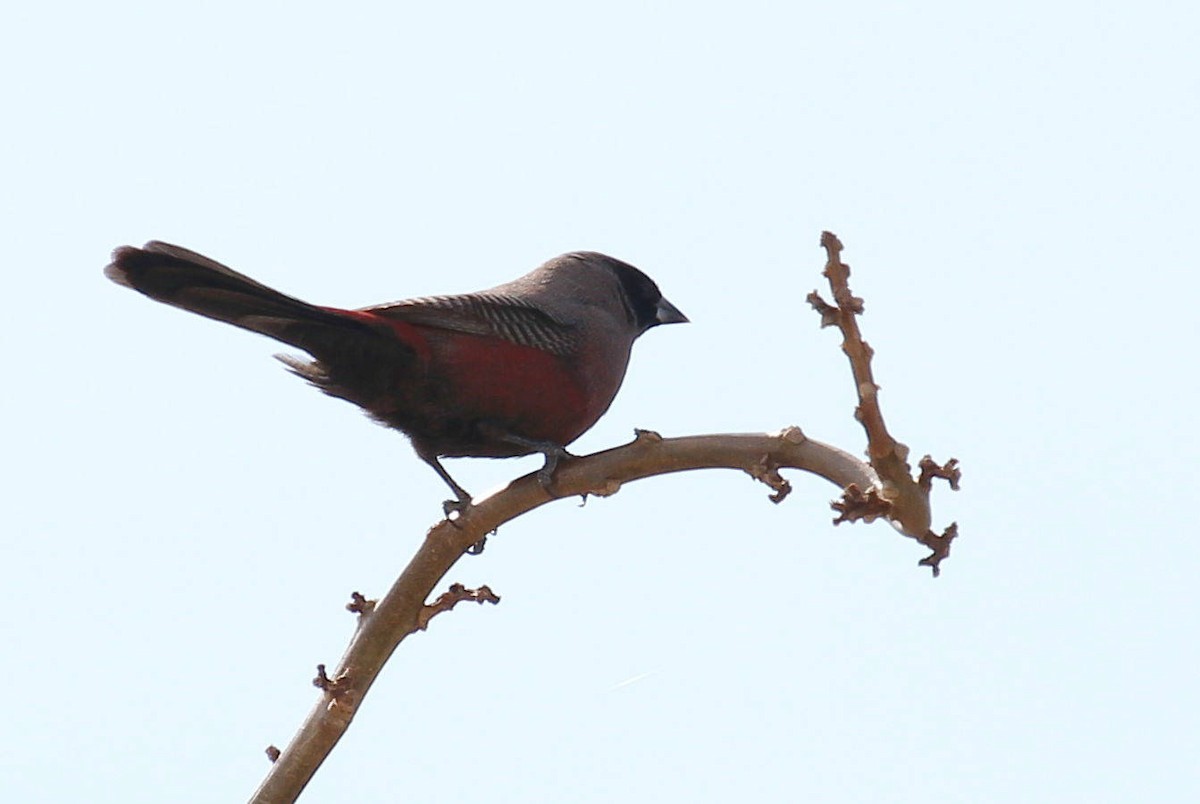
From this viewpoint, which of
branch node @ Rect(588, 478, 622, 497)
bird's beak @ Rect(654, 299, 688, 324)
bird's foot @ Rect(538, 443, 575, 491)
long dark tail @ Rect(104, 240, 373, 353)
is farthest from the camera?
bird's beak @ Rect(654, 299, 688, 324)

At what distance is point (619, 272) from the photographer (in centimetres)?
592

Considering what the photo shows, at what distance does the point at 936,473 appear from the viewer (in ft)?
10.0

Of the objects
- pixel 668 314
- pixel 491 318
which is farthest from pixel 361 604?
pixel 668 314

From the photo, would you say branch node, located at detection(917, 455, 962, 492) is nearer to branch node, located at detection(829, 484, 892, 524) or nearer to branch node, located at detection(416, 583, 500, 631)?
branch node, located at detection(829, 484, 892, 524)

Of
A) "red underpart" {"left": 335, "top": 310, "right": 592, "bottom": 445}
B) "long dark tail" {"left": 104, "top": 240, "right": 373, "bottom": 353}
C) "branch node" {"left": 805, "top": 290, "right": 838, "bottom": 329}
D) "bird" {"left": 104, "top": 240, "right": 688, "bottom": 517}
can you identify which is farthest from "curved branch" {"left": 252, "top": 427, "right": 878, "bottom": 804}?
"long dark tail" {"left": 104, "top": 240, "right": 373, "bottom": 353}

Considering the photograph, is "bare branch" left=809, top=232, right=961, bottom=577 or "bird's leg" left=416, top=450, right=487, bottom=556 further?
"bird's leg" left=416, top=450, right=487, bottom=556

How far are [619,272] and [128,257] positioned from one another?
7.35ft

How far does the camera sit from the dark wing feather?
4.86m

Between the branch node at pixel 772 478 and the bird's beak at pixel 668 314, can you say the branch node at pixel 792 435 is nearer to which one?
the branch node at pixel 772 478

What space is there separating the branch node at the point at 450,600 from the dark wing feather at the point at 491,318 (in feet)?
4.33

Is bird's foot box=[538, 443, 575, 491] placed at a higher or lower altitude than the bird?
lower

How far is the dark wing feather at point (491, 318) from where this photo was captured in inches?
191

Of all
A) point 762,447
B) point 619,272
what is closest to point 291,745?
point 762,447

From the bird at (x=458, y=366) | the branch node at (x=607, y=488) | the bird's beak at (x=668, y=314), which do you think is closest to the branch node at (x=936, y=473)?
the branch node at (x=607, y=488)
